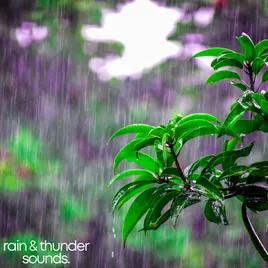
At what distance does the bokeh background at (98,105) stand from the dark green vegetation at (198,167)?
1.22 m

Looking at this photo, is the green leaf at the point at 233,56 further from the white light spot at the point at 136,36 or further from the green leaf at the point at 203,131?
the white light spot at the point at 136,36

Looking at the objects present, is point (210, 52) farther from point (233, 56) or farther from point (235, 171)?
point (235, 171)

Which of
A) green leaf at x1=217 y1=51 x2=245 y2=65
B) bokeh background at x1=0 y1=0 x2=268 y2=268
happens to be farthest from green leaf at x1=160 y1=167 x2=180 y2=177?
bokeh background at x1=0 y1=0 x2=268 y2=268

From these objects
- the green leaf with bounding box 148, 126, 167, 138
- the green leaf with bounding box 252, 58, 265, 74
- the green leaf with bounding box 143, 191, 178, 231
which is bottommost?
the green leaf with bounding box 143, 191, 178, 231

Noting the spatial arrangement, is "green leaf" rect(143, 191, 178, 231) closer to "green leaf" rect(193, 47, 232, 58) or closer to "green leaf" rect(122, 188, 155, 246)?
"green leaf" rect(122, 188, 155, 246)

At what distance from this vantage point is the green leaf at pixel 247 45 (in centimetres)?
56

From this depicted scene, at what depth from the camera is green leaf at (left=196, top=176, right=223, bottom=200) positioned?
512 millimetres

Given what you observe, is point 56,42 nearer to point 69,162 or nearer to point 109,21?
point 109,21

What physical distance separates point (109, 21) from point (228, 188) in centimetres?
145

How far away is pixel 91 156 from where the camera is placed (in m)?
1.84

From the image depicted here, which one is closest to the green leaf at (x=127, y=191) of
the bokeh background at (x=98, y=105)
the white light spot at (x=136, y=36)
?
the bokeh background at (x=98, y=105)

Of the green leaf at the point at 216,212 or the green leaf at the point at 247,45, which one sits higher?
the green leaf at the point at 247,45

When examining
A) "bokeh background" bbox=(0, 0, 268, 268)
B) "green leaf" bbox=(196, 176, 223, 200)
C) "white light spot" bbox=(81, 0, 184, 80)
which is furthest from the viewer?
"white light spot" bbox=(81, 0, 184, 80)

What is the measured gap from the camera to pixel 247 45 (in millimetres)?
570
